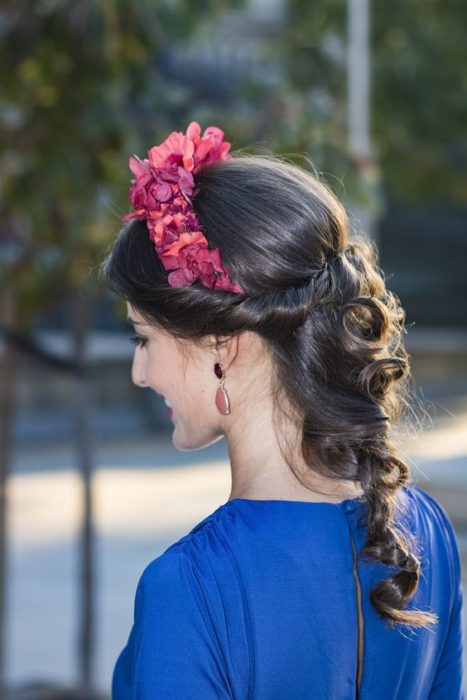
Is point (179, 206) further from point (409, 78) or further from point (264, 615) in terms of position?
point (409, 78)

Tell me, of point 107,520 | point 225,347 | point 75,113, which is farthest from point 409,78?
point 225,347

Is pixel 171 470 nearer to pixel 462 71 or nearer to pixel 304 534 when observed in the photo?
pixel 462 71

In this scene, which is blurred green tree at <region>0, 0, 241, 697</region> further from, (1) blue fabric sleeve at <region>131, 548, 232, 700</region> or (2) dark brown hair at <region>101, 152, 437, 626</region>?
(1) blue fabric sleeve at <region>131, 548, 232, 700</region>

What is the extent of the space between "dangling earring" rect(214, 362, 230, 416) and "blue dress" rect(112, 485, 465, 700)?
131 millimetres

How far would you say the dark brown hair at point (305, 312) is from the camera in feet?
4.42

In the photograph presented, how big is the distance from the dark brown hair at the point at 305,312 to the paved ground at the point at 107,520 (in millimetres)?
230

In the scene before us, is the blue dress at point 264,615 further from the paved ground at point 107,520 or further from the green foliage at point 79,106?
the green foliage at point 79,106

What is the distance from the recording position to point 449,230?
1977 cm

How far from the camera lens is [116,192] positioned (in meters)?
3.22

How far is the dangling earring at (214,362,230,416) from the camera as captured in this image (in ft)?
4.60

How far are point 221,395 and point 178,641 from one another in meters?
0.32

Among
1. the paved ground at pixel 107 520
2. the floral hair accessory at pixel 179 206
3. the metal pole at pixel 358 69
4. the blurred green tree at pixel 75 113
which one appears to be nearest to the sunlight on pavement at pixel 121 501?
the paved ground at pixel 107 520

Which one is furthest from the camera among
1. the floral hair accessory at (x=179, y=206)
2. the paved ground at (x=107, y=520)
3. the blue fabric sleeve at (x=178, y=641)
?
the paved ground at (x=107, y=520)

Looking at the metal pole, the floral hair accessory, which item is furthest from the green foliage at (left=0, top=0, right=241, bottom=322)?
the metal pole
